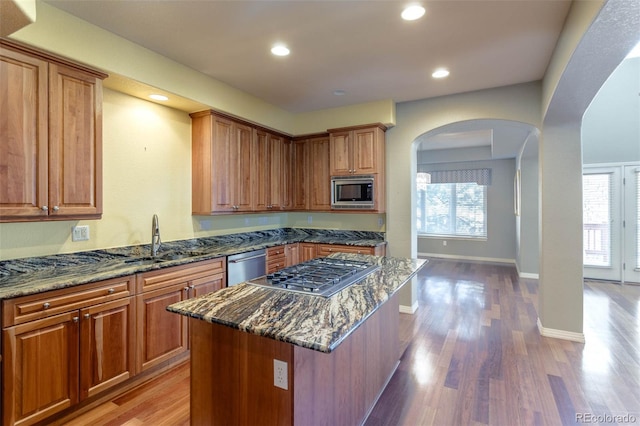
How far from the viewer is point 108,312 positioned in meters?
2.19

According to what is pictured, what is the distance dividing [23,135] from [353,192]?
3.25 meters

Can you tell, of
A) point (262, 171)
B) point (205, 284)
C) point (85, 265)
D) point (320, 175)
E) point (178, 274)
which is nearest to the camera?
point (85, 265)

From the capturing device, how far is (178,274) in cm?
267

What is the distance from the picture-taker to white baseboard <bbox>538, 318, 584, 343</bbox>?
3193mm

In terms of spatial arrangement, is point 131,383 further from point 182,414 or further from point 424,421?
point 424,421

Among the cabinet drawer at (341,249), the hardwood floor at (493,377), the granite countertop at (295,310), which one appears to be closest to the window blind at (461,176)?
the hardwood floor at (493,377)

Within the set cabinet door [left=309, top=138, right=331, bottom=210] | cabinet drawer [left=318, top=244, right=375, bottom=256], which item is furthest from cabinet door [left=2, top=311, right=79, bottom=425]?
cabinet door [left=309, top=138, right=331, bottom=210]

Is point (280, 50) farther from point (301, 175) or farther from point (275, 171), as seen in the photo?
point (301, 175)

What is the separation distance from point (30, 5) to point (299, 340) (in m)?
1.86

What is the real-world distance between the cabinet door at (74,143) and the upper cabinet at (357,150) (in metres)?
2.75

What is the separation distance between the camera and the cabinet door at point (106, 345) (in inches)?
81.5

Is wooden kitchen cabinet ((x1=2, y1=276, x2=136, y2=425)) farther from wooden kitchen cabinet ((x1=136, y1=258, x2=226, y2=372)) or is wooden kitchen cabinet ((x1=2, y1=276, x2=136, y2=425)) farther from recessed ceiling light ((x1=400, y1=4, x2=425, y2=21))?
recessed ceiling light ((x1=400, y1=4, x2=425, y2=21))

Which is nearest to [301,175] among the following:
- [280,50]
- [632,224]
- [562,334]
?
[280,50]

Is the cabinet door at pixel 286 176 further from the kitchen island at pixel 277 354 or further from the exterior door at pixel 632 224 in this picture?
the exterior door at pixel 632 224
